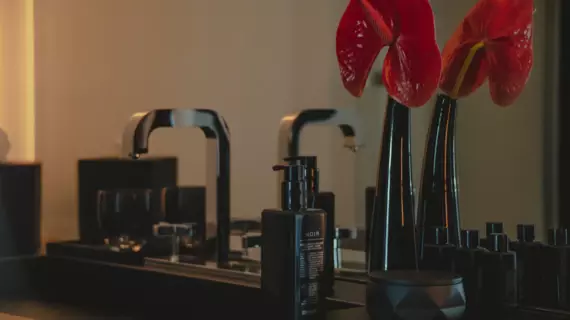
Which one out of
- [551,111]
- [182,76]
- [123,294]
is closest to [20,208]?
[123,294]

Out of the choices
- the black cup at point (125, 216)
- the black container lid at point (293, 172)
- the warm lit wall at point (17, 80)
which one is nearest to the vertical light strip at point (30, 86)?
the warm lit wall at point (17, 80)

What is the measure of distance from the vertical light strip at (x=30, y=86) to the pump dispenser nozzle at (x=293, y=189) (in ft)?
2.00

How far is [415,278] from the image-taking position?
78 centimetres

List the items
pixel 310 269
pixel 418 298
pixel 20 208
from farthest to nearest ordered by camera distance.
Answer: pixel 20 208 < pixel 310 269 < pixel 418 298

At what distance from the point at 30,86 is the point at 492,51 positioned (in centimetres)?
77

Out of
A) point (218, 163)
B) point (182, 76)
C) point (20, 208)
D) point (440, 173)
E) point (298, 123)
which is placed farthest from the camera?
point (182, 76)

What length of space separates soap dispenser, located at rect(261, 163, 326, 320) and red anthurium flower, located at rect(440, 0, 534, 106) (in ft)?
0.77

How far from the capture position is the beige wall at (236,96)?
4.29ft

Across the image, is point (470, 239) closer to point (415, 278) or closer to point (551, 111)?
point (415, 278)

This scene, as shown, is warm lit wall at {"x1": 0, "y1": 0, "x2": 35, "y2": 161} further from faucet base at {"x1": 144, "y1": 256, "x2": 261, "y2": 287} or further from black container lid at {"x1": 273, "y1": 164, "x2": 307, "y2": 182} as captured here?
black container lid at {"x1": 273, "y1": 164, "x2": 307, "y2": 182}

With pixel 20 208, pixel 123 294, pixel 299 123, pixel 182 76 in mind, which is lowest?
pixel 123 294

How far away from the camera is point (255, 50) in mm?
1588

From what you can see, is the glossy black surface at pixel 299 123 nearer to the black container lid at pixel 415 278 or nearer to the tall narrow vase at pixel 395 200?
the tall narrow vase at pixel 395 200

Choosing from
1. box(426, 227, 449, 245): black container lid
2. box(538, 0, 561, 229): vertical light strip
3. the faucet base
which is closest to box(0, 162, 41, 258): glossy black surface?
the faucet base
